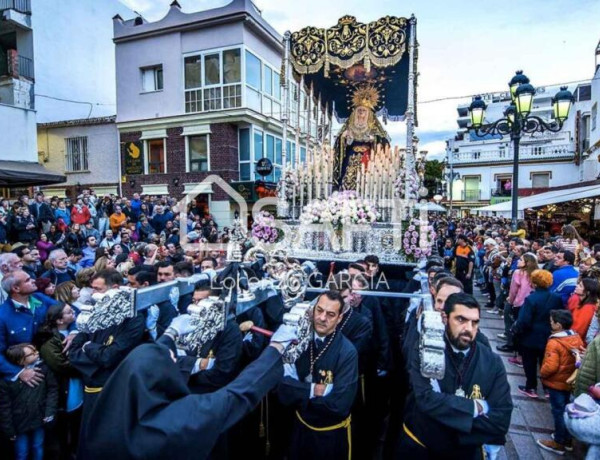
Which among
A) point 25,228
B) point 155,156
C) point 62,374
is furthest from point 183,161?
point 62,374

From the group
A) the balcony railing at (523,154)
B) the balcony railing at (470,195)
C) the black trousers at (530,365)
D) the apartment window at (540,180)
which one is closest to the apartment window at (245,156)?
the black trousers at (530,365)

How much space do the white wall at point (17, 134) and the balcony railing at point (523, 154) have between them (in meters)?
30.7

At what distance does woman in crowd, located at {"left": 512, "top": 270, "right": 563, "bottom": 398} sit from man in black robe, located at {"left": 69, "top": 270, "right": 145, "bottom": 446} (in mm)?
4683

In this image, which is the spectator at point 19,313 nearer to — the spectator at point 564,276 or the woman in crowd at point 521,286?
the spectator at point 564,276

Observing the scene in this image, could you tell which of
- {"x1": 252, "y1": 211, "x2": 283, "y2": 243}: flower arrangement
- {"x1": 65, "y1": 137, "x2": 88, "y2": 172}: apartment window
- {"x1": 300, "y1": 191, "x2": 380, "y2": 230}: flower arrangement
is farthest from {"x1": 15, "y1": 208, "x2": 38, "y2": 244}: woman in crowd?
{"x1": 65, "y1": 137, "x2": 88, "y2": 172}: apartment window

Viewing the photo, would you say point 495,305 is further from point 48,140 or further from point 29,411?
point 48,140

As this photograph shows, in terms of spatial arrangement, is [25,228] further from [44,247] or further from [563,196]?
[563,196]

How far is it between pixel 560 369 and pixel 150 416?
4151mm

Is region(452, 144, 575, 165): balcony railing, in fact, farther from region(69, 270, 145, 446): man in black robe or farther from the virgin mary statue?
region(69, 270, 145, 446): man in black robe

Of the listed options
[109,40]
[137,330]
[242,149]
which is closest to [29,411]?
[137,330]

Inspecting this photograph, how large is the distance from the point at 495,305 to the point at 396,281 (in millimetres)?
4336

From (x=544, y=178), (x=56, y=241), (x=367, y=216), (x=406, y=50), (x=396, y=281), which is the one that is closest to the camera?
(x=396, y=281)

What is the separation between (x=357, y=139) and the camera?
10578 mm

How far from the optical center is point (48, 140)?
19.1 m
